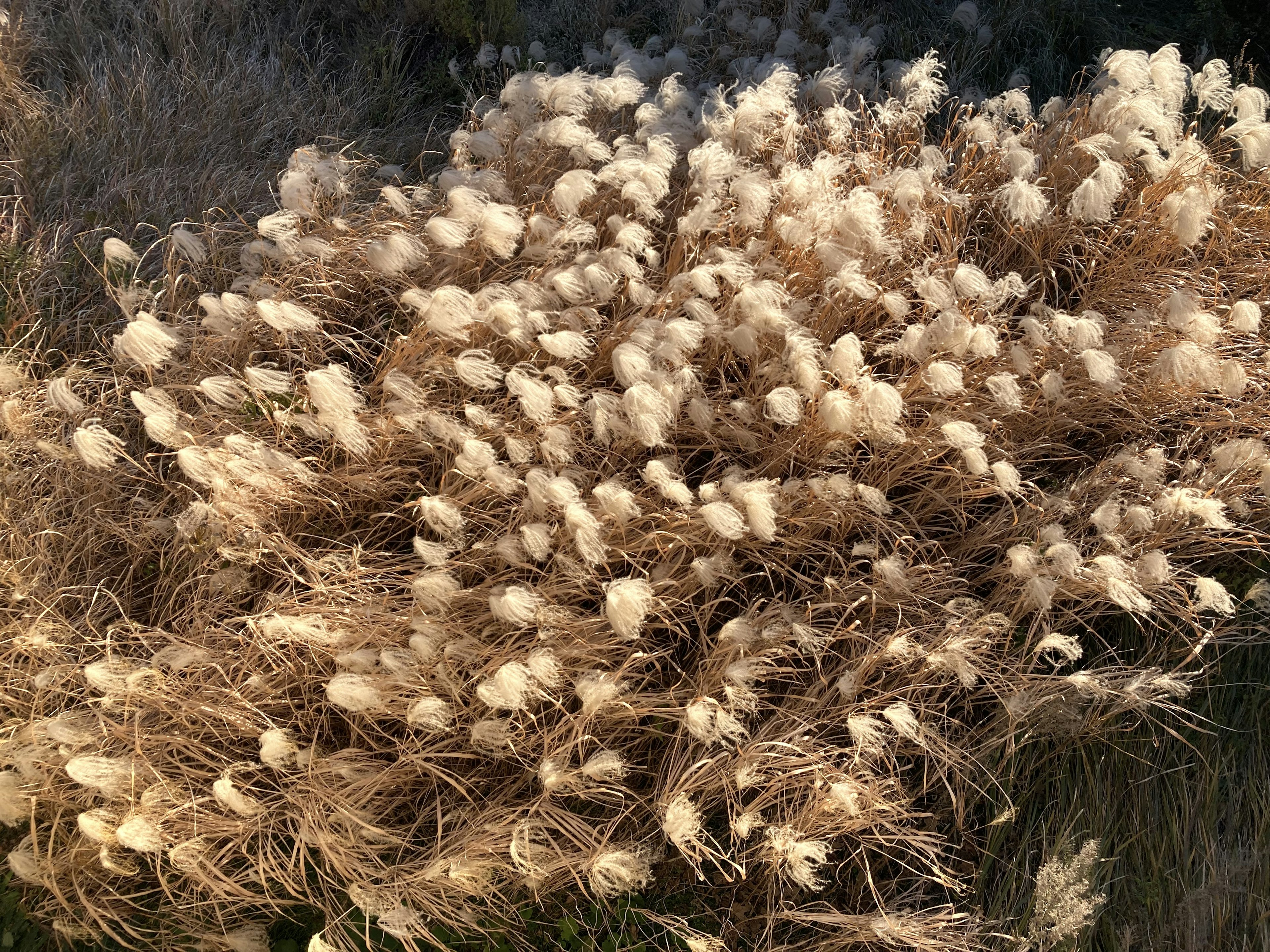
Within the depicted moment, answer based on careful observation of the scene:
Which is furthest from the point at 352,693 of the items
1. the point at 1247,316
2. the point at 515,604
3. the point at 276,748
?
the point at 1247,316

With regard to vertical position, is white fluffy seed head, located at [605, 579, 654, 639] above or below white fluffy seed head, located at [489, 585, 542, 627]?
above

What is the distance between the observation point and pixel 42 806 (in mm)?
2305

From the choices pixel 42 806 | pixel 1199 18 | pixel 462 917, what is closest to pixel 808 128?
pixel 1199 18

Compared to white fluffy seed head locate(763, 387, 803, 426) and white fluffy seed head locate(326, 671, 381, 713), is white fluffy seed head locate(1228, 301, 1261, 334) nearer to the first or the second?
white fluffy seed head locate(763, 387, 803, 426)

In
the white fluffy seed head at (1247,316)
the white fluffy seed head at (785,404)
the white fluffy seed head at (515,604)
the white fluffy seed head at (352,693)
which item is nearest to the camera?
the white fluffy seed head at (352,693)

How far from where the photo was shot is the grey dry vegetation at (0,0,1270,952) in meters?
2.23

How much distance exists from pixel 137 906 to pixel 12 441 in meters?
1.34

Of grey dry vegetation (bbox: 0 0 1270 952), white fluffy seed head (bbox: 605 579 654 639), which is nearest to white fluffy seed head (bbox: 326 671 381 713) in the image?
grey dry vegetation (bbox: 0 0 1270 952)

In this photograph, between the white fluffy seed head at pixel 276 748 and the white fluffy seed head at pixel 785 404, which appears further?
the white fluffy seed head at pixel 785 404

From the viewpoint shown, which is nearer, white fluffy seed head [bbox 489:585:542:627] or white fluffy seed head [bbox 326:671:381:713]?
white fluffy seed head [bbox 326:671:381:713]

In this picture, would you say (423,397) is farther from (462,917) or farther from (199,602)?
(462,917)

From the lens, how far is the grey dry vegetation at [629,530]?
223 cm

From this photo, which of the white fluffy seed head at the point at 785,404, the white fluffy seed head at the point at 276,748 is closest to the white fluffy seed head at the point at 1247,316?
the white fluffy seed head at the point at 785,404

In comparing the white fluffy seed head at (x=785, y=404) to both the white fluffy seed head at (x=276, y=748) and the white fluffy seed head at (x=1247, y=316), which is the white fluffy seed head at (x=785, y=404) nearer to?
Result: the white fluffy seed head at (x=1247, y=316)
